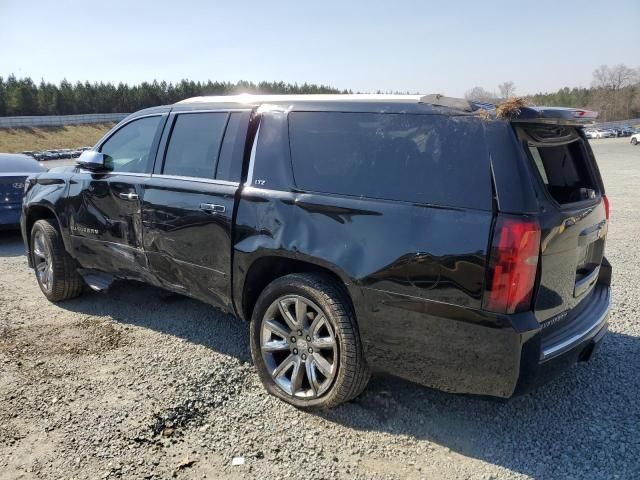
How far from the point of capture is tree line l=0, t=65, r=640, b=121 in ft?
198

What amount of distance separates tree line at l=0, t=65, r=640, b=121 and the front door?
4034 cm

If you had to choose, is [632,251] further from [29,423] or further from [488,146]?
[29,423]

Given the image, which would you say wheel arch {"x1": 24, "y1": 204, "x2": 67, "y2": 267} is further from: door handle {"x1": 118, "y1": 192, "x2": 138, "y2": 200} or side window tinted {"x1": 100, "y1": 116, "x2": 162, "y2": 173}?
door handle {"x1": 118, "y1": 192, "x2": 138, "y2": 200}

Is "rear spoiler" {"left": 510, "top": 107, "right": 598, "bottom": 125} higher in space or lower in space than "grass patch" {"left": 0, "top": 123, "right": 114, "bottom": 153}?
higher

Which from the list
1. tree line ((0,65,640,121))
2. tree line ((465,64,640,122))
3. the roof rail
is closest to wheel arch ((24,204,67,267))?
the roof rail

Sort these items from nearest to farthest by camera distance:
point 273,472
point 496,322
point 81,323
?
1. point 496,322
2. point 273,472
3. point 81,323

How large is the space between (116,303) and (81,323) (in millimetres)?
502

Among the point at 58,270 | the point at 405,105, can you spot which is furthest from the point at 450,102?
the point at 58,270

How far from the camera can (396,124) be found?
2.71m

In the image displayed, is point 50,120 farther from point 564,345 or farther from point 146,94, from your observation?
point 564,345

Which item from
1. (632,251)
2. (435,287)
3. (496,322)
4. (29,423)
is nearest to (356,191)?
(435,287)

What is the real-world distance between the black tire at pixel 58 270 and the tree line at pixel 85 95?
48.1 meters

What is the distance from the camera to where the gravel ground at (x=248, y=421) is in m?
2.62

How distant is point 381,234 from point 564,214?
90cm
